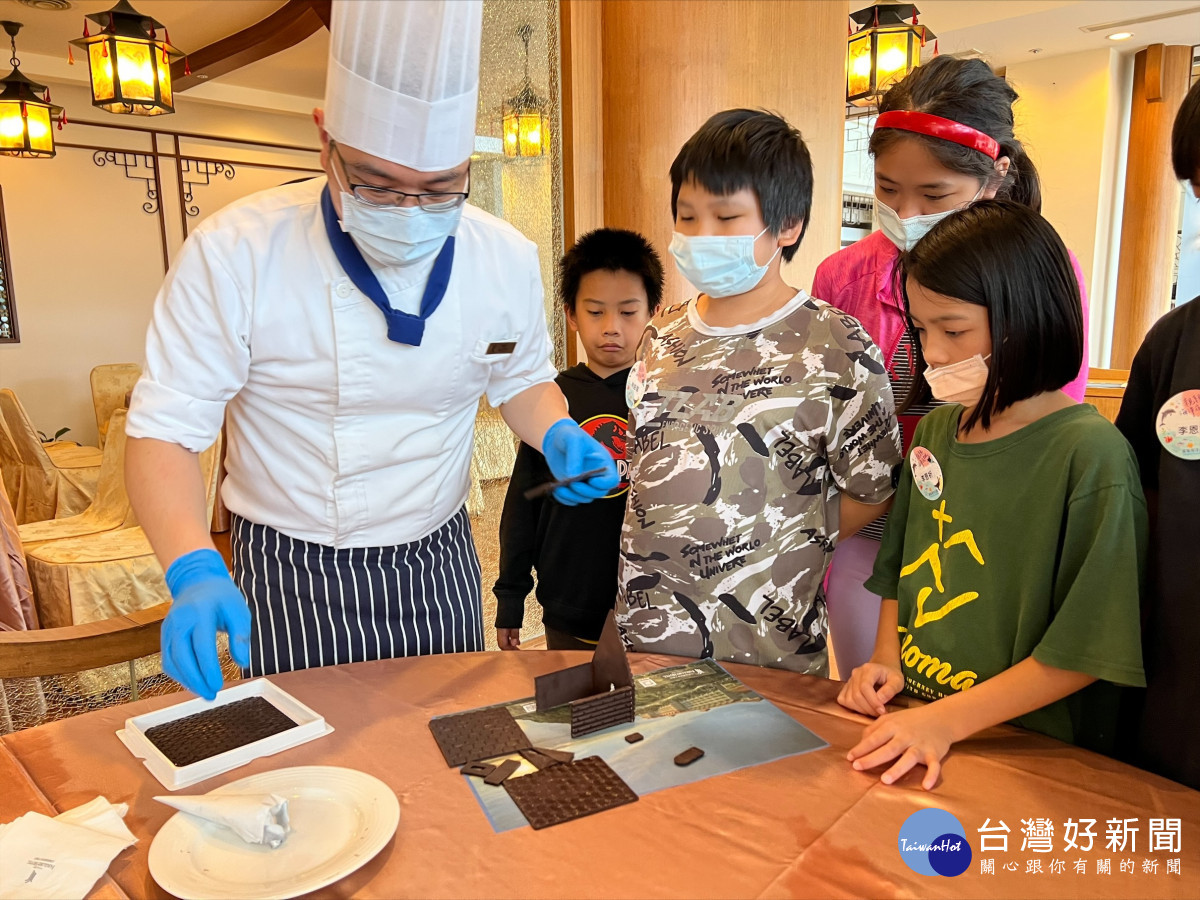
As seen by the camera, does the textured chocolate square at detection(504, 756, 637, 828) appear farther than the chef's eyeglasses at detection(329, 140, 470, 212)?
No

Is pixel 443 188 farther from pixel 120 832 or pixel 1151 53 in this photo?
pixel 1151 53

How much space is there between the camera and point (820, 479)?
4.60 feet

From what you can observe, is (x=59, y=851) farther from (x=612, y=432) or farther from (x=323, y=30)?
(x=323, y=30)

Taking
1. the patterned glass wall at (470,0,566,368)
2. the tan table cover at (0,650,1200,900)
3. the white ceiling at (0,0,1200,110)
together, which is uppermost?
the white ceiling at (0,0,1200,110)

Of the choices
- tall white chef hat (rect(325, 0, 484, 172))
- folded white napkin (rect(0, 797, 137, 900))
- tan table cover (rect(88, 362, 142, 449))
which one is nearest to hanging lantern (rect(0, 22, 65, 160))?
tan table cover (rect(88, 362, 142, 449))

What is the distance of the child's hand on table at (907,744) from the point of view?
38.0 inches

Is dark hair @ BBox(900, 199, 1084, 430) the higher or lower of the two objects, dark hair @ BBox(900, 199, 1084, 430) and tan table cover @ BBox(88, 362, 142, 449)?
the higher

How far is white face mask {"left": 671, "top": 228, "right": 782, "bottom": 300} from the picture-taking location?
1402 millimetres

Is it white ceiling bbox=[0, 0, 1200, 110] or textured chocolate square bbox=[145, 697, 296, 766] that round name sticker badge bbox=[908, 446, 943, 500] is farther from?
white ceiling bbox=[0, 0, 1200, 110]

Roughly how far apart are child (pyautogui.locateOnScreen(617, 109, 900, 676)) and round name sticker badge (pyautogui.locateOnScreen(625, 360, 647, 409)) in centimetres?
6

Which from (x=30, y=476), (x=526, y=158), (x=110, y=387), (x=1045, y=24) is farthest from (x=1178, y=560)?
(x=1045, y=24)

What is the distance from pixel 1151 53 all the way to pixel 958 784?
25.6 feet

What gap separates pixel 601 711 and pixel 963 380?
0.68 metres

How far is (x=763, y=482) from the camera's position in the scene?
Answer: 1.38 meters
